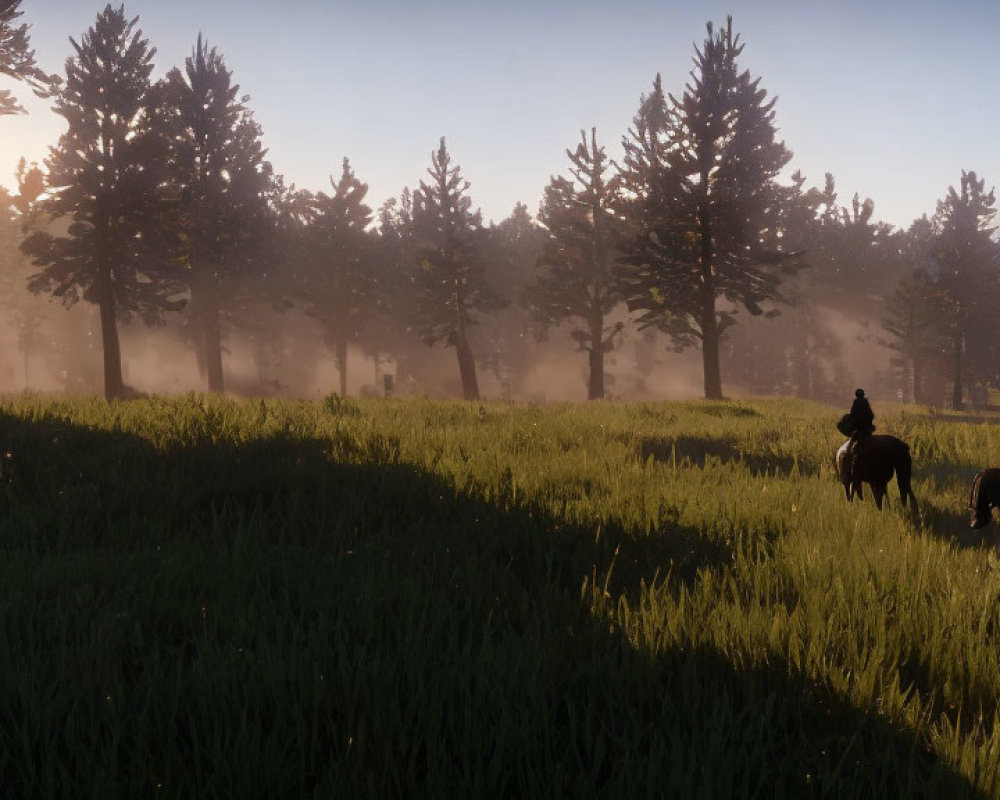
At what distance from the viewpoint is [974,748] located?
1.86 m

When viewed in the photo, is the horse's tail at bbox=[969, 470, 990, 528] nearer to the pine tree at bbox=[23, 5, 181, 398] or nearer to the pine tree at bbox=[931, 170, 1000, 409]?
the pine tree at bbox=[23, 5, 181, 398]

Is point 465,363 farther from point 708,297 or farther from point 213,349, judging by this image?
point 708,297

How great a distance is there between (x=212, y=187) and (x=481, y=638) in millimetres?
31642

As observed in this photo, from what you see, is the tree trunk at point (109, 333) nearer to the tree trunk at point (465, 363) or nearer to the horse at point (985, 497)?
the tree trunk at point (465, 363)

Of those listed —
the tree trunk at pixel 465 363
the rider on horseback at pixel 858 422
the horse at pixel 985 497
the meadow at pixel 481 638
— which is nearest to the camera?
the meadow at pixel 481 638

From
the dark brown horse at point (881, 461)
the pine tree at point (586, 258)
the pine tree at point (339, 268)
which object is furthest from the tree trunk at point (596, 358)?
the dark brown horse at point (881, 461)

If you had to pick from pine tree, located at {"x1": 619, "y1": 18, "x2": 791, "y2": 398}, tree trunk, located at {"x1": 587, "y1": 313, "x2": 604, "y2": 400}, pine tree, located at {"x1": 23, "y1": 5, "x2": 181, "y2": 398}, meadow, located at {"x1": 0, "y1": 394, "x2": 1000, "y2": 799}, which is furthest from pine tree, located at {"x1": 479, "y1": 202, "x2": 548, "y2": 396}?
meadow, located at {"x1": 0, "y1": 394, "x2": 1000, "y2": 799}

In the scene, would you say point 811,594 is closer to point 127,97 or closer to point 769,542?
point 769,542

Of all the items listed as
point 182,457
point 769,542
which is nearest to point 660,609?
point 769,542

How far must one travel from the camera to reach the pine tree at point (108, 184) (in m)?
23.4

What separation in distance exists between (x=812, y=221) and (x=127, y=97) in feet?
131

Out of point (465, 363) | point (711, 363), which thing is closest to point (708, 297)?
point (711, 363)

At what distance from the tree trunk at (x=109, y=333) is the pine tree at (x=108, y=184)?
0.12 ft

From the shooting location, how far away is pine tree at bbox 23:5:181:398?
76.8ft
